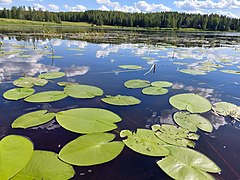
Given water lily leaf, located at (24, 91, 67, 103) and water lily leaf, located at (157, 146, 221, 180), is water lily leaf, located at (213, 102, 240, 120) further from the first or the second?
water lily leaf, located at (24, 91, 67, 103)

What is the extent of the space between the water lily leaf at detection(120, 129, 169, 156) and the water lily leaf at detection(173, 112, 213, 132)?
0.61m

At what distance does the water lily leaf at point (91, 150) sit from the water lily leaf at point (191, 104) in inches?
65.5

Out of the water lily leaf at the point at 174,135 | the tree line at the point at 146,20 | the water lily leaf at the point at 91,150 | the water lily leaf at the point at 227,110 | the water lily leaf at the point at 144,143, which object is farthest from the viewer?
the tree line at the point at 146,20

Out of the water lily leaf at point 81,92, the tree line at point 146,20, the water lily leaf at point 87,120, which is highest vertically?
the tree line at point 146,20

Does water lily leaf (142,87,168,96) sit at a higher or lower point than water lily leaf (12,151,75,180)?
higher

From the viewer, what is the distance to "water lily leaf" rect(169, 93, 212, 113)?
3590 millimetres

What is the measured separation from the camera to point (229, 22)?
78812 mm

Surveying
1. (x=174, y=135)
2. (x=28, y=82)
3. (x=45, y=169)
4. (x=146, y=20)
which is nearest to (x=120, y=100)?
(x=174, y=135)

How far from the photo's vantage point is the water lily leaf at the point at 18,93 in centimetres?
377

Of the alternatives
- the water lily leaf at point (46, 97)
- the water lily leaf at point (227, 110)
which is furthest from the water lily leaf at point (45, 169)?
the water lily leaf at point (227, 110)

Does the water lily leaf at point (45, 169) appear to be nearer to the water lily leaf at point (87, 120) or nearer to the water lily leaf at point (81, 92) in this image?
the water lily leaf at point (87, 120)

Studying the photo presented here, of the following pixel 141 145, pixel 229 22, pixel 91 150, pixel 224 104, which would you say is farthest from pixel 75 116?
pixel 229 22

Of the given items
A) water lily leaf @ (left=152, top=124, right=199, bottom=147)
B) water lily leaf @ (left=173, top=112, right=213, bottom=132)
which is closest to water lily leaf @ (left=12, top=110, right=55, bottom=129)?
water lily leaf @ (left=152, top=124, right=199, bottom=147)

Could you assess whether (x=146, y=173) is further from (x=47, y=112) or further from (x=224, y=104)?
(x=224, y=104)
